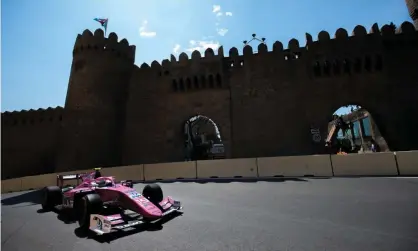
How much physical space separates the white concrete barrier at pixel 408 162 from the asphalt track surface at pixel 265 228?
4.88 metres

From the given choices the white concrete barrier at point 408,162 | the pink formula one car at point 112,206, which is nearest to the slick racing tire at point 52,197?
the pink formula one car at point 112,206

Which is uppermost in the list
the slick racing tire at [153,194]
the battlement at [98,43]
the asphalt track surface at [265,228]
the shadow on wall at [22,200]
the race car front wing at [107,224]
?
the battlement at [98,43]

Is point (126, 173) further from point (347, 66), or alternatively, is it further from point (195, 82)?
point (347, 66)

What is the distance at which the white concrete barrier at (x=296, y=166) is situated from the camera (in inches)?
515

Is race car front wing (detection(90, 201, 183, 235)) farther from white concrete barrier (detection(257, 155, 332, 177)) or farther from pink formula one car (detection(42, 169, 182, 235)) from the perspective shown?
white concrete barrier (detection(257, 155, 332, 177))

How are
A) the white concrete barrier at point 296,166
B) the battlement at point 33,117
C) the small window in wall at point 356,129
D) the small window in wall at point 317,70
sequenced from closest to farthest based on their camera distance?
the white concrete barrier at point 296,166
the small window in wall at point 317,70
the battlement at point 33,117
the small window in wall at point 356,129

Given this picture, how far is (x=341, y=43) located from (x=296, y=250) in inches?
846

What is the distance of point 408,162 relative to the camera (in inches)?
448

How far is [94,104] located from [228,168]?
14.8m

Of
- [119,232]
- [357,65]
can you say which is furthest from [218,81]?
[119,232]

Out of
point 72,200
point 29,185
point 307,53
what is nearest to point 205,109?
point 307,53

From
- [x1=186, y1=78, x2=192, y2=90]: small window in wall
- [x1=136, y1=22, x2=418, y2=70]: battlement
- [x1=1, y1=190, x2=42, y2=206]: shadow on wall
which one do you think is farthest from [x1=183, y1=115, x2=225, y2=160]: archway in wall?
[x1=1, y1=190, x2=42, y2=206]: shadow on wall

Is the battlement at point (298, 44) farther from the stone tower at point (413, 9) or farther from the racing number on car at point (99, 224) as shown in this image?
the racing number on car at point (99, 224)

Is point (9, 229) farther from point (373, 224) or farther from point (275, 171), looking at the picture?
point (275, 171)
